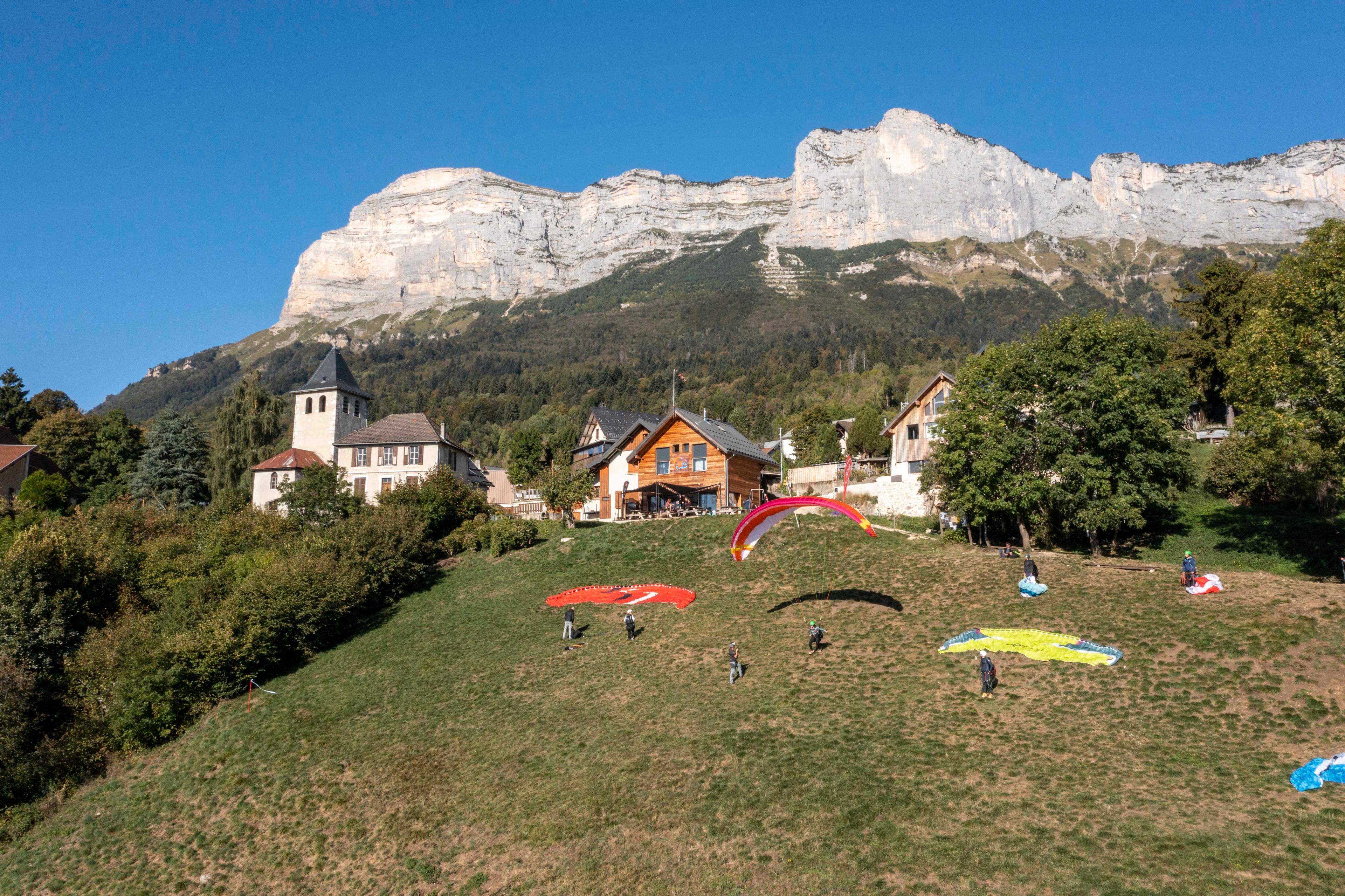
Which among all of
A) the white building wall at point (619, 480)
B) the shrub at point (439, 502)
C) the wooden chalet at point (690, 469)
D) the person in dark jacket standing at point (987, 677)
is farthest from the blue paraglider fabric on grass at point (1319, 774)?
the white building wall at point (619, 480)

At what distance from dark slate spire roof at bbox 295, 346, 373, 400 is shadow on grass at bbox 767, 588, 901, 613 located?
5319 cm

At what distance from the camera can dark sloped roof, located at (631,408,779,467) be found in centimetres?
5719

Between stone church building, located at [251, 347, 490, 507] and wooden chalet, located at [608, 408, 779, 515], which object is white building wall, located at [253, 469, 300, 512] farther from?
wooden chalet, located at [608, 408, 779, 515]

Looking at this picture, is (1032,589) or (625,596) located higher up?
(1032,589)

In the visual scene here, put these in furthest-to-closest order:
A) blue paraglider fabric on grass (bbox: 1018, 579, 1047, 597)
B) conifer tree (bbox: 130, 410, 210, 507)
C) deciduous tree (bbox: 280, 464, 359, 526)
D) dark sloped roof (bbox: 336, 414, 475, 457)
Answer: conifer tree (bbox: 130, 410, 210, 507), dark sloped roof (bbox: 336, 414, 475, 457), deciduous tree (bbox: 280, 464, 359, 526), blue paraglider fabric on grass (bbox: 1018, 579, 1047, 597)

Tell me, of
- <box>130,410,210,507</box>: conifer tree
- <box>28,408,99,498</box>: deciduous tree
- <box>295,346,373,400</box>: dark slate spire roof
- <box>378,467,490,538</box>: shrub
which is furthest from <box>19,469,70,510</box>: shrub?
<box>378,467,490,538</box>: shrub

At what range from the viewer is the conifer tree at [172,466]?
7006cm

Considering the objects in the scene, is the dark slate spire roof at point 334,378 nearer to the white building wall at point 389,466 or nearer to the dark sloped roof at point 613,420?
the white building wall at point 389,466

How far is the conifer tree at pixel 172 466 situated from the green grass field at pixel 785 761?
4354 cm

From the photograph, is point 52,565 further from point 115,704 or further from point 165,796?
point 165,796

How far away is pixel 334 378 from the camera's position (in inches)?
2972

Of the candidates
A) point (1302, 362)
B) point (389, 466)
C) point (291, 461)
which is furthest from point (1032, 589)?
point (291, 461)

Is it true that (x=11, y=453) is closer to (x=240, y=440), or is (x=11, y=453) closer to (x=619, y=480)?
(x=240, y=440)

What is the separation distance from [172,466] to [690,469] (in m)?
47.1
